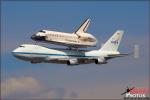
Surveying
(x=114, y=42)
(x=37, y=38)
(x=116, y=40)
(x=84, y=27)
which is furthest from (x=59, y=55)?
(x=116, y=40)

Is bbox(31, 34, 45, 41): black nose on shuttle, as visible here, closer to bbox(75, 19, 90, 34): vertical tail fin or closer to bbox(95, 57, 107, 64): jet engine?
bbox(75, 19, 90, 34): vertical tail fin

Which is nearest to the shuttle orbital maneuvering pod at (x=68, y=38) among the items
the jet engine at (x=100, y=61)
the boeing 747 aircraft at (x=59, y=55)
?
the boeing 747 aircraft at (x=59, y=55)

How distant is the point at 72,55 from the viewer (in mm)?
121688

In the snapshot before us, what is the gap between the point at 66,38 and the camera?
116 metres

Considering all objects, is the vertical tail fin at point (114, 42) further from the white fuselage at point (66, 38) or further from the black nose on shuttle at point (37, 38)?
the black nose on shuttle at point (37, 38)

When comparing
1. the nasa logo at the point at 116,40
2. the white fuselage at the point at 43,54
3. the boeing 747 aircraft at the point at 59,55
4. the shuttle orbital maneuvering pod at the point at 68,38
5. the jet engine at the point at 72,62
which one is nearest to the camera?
the shuttle orbital maneuvering pod at the point at 68,38

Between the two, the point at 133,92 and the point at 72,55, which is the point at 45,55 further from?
the point at 133,92

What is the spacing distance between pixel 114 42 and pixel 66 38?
86.9 feet

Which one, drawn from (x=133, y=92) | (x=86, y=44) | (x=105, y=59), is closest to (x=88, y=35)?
(x=86, y=44)

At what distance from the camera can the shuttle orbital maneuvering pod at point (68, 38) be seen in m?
115

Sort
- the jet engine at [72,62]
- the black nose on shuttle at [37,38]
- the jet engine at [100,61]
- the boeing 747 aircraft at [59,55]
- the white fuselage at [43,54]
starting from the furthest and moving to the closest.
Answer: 1. the jet engine at [100,61]
2. the jet engine at [72,62]
3. the boeing 747 aircraft at [59,55]
4. the white fuselage at [43,54]
5. the black nose on shuttle at [37,38]

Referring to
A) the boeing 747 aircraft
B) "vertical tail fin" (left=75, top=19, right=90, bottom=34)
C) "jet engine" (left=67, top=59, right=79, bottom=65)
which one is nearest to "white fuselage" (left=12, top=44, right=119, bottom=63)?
the boeing 747 aircraft

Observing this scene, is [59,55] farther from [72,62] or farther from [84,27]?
[84,27]

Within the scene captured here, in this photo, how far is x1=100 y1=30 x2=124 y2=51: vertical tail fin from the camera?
13632 cm
